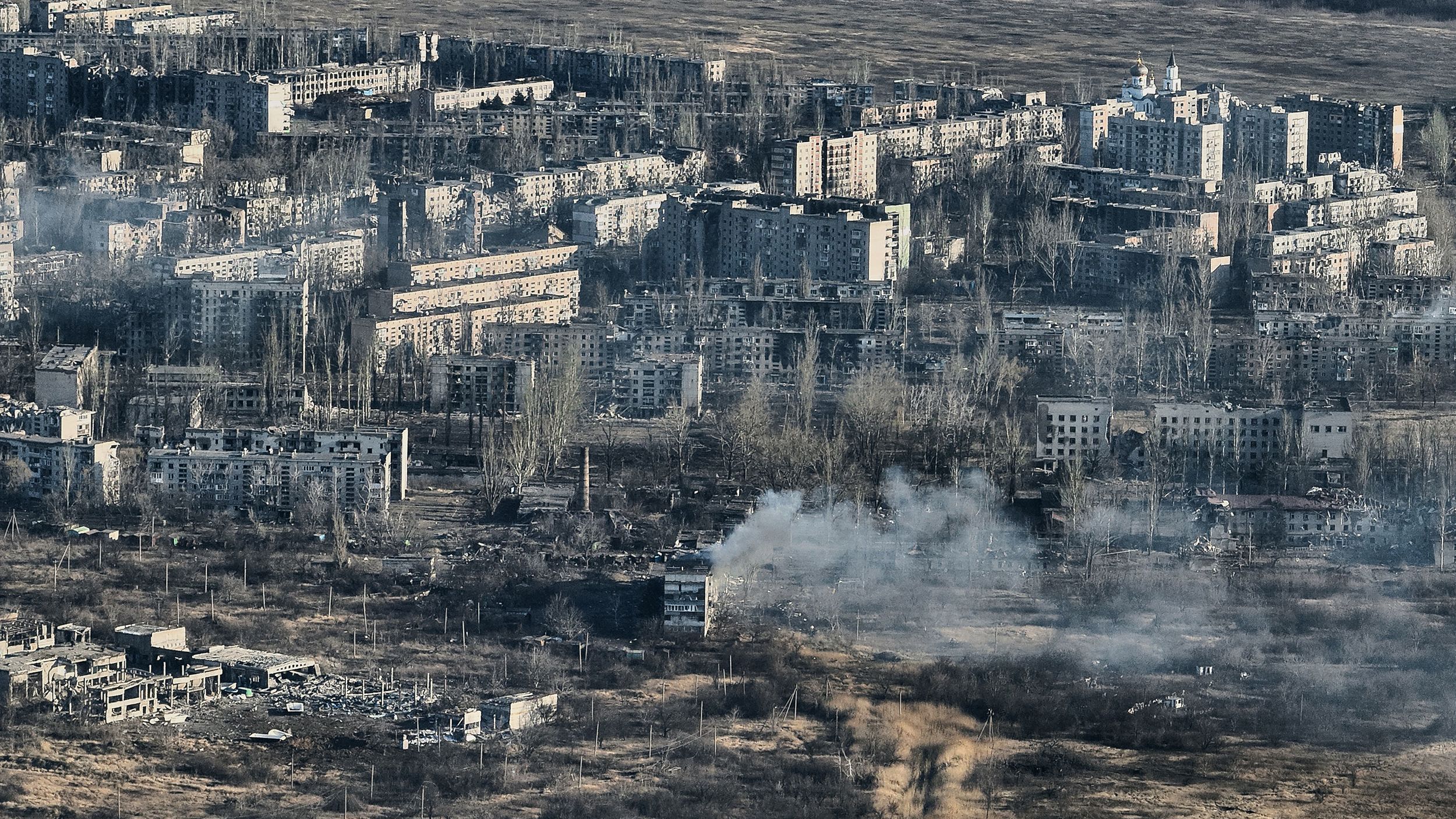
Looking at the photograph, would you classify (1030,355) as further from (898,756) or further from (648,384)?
(898,756)

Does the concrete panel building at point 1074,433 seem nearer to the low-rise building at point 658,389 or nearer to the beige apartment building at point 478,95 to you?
the low-rise building at point 658,389

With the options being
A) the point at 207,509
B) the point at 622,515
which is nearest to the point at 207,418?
the point at 207,509

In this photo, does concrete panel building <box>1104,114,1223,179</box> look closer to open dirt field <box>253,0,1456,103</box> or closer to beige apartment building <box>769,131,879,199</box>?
beige apartment building <box>769,131,879,199</box>

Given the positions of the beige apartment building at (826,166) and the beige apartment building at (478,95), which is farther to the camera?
the beige apartment building at (478,95)

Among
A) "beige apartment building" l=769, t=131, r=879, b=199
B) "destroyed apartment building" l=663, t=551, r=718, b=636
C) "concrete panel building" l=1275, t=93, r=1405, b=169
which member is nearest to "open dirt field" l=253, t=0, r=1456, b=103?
"concrete panel building" l=1275, t=93, r=1405, b=169

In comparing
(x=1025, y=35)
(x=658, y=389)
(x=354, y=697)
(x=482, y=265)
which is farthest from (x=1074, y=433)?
(x=1025, y=35)

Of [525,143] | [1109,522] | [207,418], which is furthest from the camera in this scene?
[525,143]

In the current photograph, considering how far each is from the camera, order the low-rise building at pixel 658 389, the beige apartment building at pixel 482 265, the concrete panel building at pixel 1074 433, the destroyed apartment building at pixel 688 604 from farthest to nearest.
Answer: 1. the beige apartment building at pixel 482 265
2. the low-rise building at pixel 658 389
3. the concrete panel building at pixel 1074 433
4. the destroyed apartment building at pixel 688 604

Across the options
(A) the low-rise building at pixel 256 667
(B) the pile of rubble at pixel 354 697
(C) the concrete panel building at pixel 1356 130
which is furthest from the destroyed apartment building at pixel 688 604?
(C) the concrete panel building at pixel 1356 130

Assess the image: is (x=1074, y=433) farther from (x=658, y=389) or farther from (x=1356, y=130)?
(x=1356, y=130)
